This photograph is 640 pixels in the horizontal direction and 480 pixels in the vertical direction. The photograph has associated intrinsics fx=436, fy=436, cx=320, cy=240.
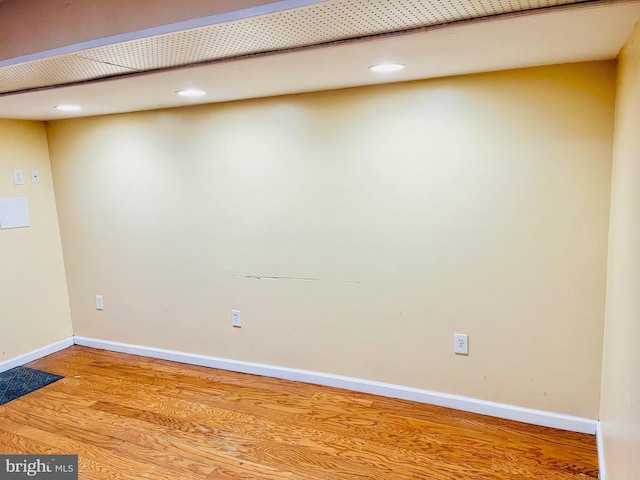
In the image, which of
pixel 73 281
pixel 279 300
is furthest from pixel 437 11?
pixel 73 281

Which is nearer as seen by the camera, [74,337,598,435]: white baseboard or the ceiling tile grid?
the ceiling tile grid

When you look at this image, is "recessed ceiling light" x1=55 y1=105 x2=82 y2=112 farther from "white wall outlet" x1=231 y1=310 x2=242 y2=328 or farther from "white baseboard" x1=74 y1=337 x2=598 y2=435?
"white baseboard" x1=74 y1=337 x2=598 y2=435

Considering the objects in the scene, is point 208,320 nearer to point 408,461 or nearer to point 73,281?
point 73,281

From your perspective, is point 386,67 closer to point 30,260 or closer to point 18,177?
point 18,177

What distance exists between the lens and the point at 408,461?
6.99ft

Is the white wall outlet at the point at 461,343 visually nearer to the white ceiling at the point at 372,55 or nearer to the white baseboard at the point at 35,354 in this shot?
the white ceiling at the point at 372,55

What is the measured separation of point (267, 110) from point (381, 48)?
1240 mm

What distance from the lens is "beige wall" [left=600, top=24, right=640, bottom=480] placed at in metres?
1.34

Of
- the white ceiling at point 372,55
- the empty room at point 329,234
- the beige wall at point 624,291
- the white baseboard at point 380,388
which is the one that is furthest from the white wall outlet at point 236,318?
the beige wall at point 624,291

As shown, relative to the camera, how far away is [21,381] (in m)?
3.13

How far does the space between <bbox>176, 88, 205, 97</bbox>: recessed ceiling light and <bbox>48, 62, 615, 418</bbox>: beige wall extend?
1.12 ft

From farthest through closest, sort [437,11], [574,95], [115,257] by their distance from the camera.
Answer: [115,257]
[574,95]
[437,11]

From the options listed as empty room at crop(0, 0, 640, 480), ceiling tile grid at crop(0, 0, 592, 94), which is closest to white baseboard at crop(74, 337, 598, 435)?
empty room at crop(0, 0, 640, 480)

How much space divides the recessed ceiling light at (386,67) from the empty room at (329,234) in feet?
0.07
